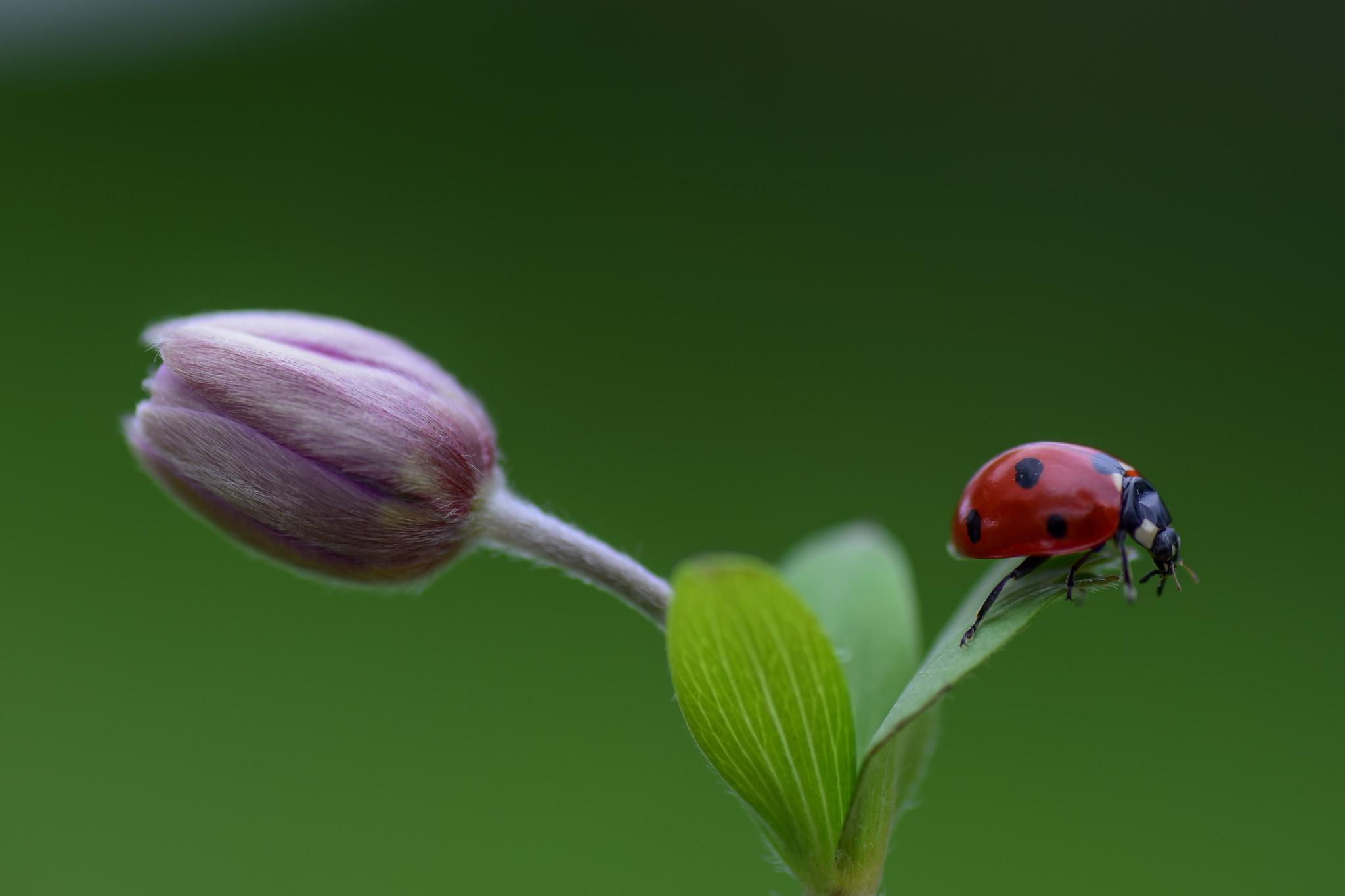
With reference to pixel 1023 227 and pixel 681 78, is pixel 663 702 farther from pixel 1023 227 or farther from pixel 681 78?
pixel 681 78

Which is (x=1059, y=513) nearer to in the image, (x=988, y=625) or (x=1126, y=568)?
(x=1126, y=568)

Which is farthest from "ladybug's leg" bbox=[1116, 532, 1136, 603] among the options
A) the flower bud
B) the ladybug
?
the flower bud

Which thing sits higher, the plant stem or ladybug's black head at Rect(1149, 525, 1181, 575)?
the plant stem

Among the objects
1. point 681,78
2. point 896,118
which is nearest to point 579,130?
point 681,78

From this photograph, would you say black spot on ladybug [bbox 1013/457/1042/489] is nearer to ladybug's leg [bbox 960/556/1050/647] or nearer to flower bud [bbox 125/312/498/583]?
ladybug's leg [bbox 960/556/1050/647]

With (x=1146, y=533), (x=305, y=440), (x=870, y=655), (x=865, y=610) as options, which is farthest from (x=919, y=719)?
(x=305, y=440)
